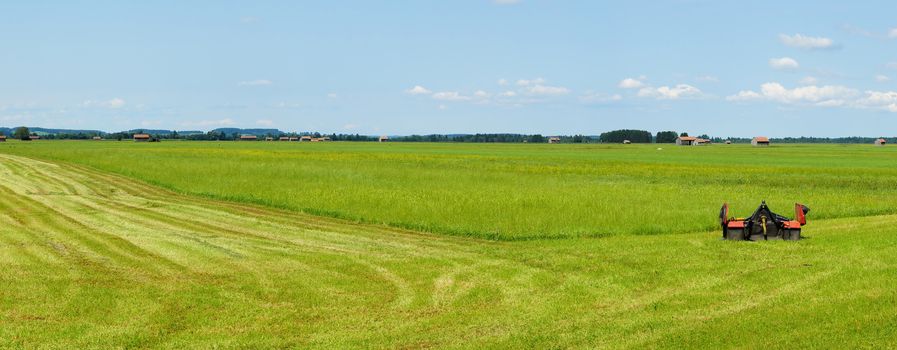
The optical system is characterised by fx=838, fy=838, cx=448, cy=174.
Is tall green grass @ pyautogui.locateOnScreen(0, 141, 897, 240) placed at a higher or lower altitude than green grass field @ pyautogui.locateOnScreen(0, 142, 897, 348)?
lower

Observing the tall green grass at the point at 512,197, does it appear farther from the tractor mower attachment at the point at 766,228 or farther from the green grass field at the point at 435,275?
the tractor mower attachment at the point at 766,228

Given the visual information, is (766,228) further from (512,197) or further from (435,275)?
(512,197)

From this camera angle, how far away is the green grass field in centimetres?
1314

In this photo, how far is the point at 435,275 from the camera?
18266 millimetres

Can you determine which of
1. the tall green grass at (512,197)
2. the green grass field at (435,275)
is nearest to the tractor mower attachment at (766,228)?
the green grass field at (435,275)

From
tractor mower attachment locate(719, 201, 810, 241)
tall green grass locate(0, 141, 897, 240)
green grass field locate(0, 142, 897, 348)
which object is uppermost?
tractor mower attachment locate(719, 201, 810, 241)

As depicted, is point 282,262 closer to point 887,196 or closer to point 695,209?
point 695,209

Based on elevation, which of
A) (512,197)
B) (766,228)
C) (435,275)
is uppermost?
(766,228)

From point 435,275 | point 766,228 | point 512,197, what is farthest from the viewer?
point 512,197

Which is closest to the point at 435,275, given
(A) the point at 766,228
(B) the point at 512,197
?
(A) the point at 766,228

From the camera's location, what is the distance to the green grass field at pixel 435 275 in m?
13.1

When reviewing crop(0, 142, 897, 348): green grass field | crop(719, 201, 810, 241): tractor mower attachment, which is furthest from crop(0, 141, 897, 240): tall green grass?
crop(719, 201, 810, 241): tractor mower attachment

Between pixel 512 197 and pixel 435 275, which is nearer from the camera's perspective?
pixel 435 275

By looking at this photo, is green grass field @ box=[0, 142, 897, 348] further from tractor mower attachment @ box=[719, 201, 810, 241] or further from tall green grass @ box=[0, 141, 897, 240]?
tractor mower attachment @ box=[719, 201, 810, 241]
